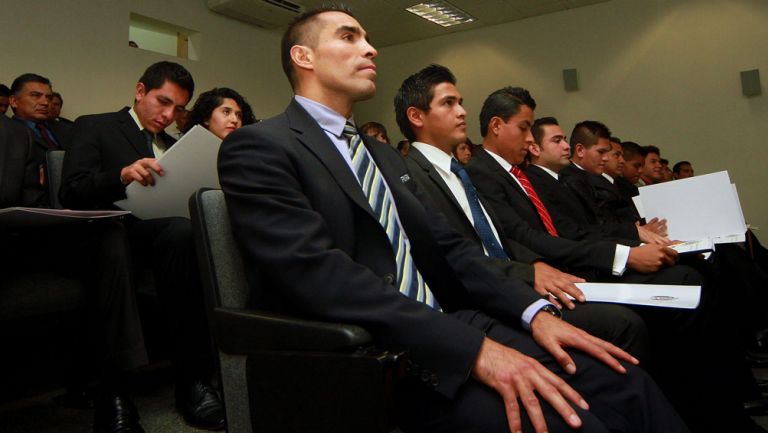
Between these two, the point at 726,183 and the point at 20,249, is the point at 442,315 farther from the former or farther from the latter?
the point at 726,183

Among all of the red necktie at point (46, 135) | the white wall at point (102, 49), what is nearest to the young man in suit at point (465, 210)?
the red necktie at point (46, 135)

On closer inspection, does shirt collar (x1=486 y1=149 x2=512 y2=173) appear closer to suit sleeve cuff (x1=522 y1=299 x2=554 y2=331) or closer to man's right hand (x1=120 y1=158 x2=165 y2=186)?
suit sleeve cuff (x1=522 y1=299 x2=554 y2=331)

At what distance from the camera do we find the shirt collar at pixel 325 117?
4.21 ft

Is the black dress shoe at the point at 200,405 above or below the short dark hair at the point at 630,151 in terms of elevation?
below

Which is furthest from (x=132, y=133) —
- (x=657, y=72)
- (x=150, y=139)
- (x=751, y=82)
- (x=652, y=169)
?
(x=751, y=82)

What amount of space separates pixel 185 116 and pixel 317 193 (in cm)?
217

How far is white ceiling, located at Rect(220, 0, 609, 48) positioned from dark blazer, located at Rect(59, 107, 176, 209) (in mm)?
4063

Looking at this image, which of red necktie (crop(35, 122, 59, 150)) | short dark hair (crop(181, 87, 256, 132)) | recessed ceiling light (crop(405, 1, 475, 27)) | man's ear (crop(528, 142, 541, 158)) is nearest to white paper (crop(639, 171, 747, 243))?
man's ear (crop(528, 142, 541, 158))

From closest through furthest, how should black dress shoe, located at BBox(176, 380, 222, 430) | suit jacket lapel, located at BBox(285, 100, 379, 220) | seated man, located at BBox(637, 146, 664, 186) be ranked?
1. suit jacket lapel, located at BBox(285, 100, 379, 220)
2. black dress shoe, located at BBox(176, 380, 222, 430)
3. seated man, located at BBox(637, 146, 664, 186)

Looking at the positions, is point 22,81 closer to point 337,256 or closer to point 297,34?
point 297,34

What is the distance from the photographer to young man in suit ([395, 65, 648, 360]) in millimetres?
1326

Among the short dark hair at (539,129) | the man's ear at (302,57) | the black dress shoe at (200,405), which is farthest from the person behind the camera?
the short dark hair at (539,129)

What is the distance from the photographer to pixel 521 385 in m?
0.85

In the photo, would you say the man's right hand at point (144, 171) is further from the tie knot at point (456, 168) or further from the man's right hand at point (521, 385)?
the man's right hand at point (521, 385)
